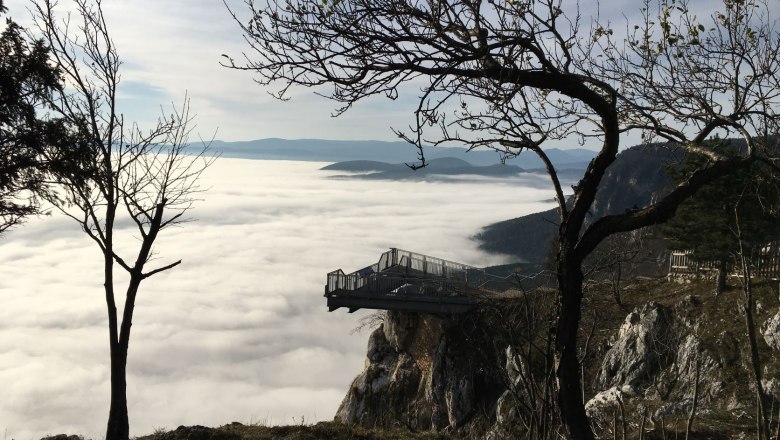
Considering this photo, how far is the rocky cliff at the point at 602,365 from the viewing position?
14930 millimetres

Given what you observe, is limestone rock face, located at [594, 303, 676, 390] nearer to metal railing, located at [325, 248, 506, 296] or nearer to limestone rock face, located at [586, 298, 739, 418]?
limestone rock face, located at [586, 298, 739, 418]

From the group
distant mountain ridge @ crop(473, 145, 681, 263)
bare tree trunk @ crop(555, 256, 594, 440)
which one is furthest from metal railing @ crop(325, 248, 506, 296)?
distant mountain ridge @ crop(473, 145, 681, 263)

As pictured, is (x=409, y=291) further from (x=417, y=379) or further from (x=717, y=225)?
(x=717, y=225)

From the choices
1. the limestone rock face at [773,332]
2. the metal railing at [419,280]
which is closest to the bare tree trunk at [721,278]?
the limestone rock face at [773,332]

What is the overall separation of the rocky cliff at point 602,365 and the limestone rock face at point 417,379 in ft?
0.18

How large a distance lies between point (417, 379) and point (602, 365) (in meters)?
11.9

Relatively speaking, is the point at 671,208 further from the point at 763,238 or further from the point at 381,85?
the point at 763,238

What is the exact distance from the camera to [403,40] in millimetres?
5090

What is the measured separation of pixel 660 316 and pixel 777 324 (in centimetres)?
462

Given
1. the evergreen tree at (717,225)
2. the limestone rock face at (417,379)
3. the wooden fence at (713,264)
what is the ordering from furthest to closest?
the limestone rock face at (417,379), the wooden fence at (713,264), the evergreen tree at (717,225)

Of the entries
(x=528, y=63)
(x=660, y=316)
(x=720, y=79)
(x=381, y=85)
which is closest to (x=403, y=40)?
(x=381, y=85)

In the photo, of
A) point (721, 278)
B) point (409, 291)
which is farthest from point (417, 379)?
point (721, 278)

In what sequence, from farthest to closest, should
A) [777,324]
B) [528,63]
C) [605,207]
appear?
[605,207] < [777,324] < [528,63]

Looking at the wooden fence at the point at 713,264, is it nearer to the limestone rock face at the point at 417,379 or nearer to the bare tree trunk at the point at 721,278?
the bare tree trunk at the point at 721,278
